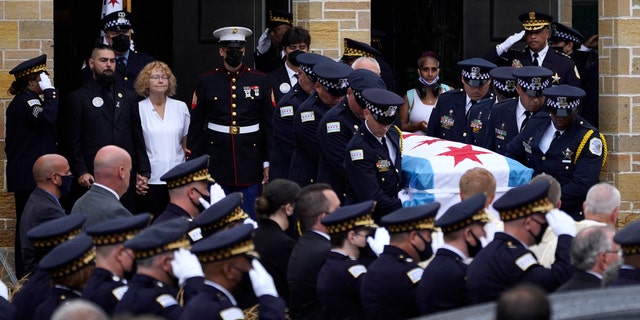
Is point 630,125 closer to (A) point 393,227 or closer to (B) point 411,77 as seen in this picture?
(B) point 411,77

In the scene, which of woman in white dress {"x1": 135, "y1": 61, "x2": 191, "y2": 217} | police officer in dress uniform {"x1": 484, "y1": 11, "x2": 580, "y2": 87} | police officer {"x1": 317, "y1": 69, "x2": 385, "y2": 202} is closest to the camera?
police officer {"x1": 317, "y1": 69, "x2": 385, "y2": 202}

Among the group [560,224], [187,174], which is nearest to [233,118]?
[187,174]

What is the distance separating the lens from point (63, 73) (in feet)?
50.2

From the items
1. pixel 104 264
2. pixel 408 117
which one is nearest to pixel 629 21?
pixel 408 117

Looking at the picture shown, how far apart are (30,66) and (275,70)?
197 centimetres

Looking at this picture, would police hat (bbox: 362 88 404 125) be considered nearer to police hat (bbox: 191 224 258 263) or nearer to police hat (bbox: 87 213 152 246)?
police hat (bbox: 87 213 152 246)

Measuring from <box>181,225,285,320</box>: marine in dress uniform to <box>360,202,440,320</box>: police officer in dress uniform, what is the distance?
2.23 feet

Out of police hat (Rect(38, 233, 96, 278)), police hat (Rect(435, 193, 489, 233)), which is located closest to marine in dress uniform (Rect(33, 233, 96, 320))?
police hat (Rect(38, 233, 96, 278))

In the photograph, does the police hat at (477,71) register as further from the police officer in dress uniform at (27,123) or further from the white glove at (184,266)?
the white glove at (184,266)

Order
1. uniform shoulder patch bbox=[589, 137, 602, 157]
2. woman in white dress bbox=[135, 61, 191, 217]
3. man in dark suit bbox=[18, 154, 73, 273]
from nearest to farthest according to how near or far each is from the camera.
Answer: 1. man in dark suit bbox=[18, 154, 73, 273]
2. uniform shoulder patch bbox=[589, 137, 602, 157]
3. woman in white dress bbox=[135, 61, 191, 217]

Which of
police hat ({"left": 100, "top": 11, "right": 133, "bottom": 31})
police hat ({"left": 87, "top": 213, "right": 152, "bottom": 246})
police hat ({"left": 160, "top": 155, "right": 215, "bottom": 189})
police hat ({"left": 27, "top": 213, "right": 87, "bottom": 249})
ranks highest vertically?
police hat ({"left": 100, "top": 11, "right": 133, "bottom": 31})

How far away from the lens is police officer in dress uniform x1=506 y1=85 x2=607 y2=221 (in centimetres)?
1075

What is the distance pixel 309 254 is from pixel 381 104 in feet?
5.40

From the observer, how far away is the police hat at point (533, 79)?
11.3 meters
